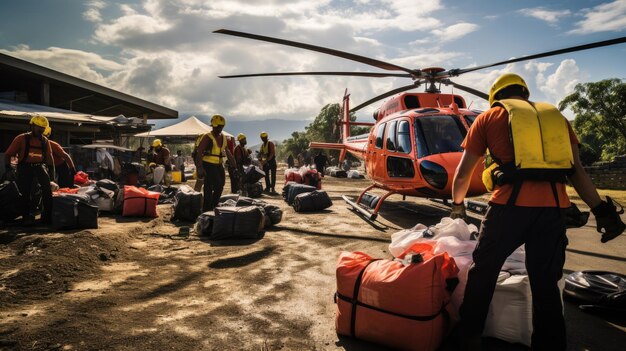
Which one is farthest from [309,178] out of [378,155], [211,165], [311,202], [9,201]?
[9,201]

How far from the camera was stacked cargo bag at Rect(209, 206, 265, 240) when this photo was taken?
18.1 feet

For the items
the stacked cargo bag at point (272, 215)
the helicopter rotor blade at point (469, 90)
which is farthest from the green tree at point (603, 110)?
the stacked cargo bag at point (272, 215)

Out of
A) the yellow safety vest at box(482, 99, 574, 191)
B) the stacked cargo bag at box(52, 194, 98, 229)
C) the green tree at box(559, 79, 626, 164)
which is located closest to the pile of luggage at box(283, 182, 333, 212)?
the stacked cargo bag at box(52, 194, 98, 229)

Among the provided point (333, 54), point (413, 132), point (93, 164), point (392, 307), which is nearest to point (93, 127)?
point (93, 164)

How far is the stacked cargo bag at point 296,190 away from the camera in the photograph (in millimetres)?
9430

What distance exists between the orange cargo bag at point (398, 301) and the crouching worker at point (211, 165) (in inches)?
201

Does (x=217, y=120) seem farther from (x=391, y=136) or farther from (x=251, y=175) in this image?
(x=251, y=175)

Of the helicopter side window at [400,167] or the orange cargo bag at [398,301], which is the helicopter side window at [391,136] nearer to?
the helicopter side window at [400,167]

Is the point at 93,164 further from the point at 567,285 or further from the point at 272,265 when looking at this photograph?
the point at 567,285

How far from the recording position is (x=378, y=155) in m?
7.70

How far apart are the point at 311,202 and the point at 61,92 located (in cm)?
1881

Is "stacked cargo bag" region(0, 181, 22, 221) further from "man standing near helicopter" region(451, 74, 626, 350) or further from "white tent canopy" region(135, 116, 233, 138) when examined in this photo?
"white tent canopy" region(135, 116, 233, 138)

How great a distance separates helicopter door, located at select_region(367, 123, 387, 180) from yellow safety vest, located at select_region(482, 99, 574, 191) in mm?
5055

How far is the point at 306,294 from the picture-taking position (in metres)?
3.34
